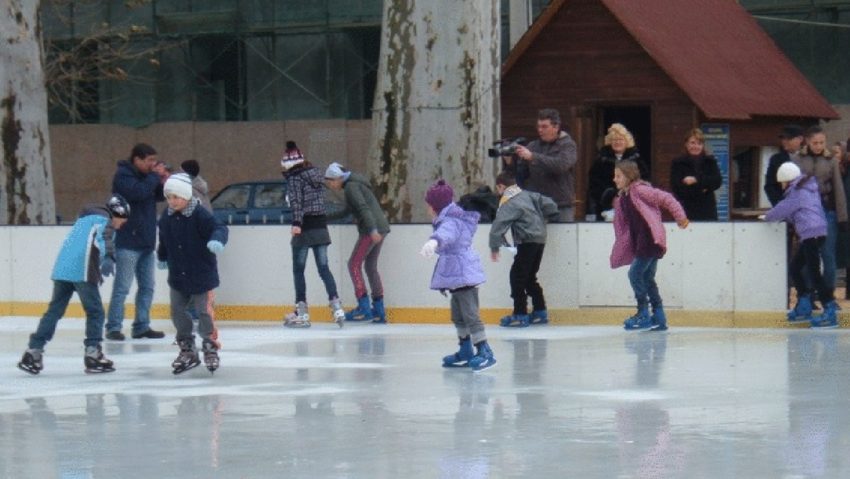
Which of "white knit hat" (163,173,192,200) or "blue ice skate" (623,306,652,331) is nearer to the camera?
"white knit hat" (163,173,192,200)

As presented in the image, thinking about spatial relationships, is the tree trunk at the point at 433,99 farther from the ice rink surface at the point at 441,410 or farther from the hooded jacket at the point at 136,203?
the ice rink surface at the point at 441,410

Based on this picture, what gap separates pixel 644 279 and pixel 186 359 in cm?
483

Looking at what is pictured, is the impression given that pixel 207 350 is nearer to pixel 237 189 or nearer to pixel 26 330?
pixel 26 330

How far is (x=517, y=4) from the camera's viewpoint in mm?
29359

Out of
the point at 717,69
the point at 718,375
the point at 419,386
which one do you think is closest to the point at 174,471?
the point at 419,386

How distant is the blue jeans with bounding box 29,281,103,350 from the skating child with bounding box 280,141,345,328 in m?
4.33

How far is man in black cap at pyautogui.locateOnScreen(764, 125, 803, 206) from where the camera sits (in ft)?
60.7

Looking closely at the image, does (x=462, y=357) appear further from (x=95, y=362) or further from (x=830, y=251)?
(x=830, y=251)

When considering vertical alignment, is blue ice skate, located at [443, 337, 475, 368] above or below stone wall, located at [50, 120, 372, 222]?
below

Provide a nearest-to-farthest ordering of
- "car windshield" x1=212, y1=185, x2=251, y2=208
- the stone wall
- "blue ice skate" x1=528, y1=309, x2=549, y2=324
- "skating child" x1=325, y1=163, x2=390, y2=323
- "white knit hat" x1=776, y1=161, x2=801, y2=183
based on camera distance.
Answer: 1. "white knit hat" x1=776, y1=161, x2=801, y2=183
2. "blue ice skate" x1=528, y1=309, x2=549, y2=324
3. "skating child" x1=325, y1=163, x2=390, y2=323
4. "car windshield" x1=212, y1=185, x2=251, y2=208
5. the stone wall

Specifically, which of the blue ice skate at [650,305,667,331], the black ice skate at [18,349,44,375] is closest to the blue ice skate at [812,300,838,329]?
the blue ice skate at [650,305,667,331]

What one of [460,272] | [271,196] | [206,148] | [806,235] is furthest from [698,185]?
[206,148]

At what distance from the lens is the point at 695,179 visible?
61.1 ft

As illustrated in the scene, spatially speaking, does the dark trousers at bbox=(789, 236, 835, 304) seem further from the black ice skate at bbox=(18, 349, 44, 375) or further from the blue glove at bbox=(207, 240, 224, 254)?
the black ice skate at bbox=(18, 349, 44, 375)
